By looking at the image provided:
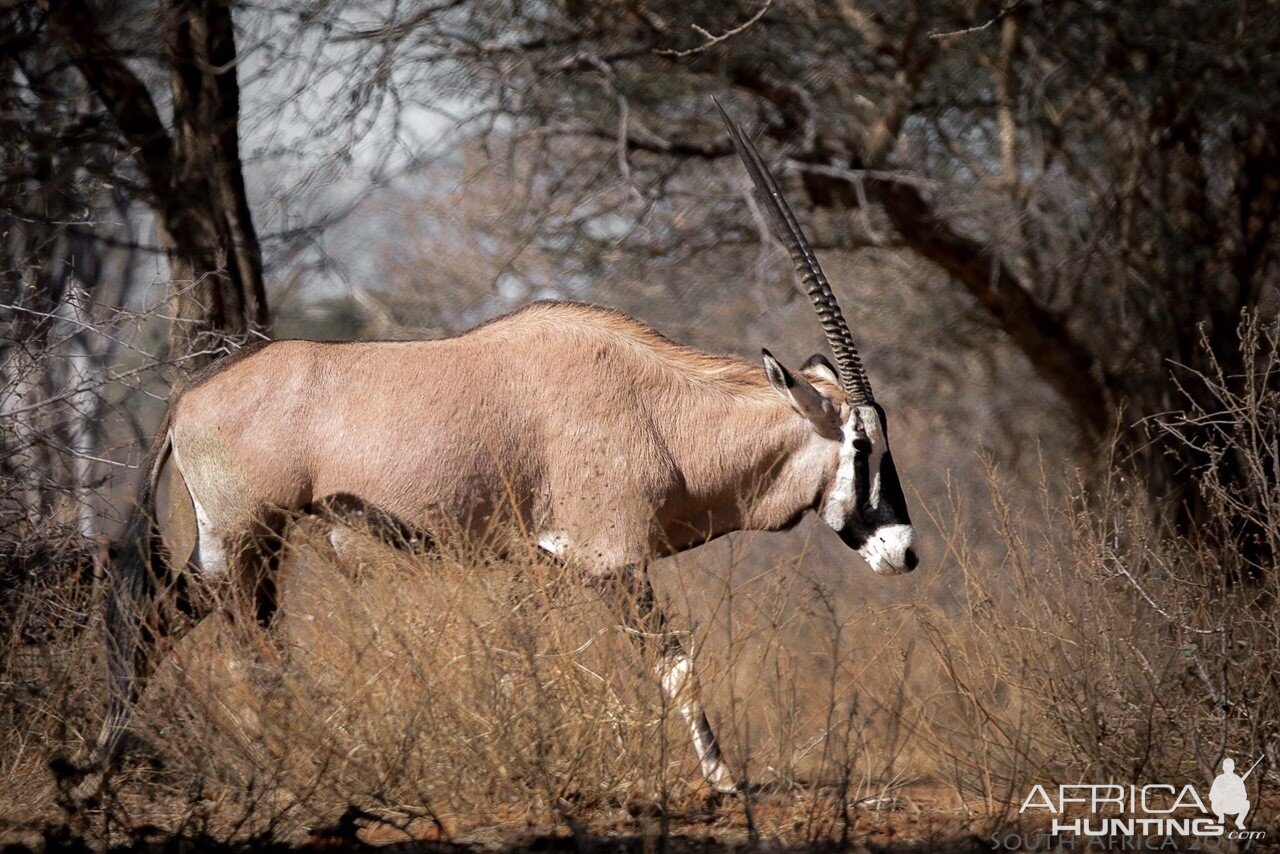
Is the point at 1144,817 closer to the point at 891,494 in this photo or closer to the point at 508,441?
the point at 891,494

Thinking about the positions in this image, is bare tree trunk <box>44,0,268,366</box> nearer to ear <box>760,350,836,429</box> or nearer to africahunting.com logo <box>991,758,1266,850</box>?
ear <box>760,350,836,429</box>

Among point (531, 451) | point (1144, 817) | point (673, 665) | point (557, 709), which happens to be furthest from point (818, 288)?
point (1144, 817)

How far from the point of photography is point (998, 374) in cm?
1217

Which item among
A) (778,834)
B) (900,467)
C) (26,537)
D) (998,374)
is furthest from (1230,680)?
(998,374)

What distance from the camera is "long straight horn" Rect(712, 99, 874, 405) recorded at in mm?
5480

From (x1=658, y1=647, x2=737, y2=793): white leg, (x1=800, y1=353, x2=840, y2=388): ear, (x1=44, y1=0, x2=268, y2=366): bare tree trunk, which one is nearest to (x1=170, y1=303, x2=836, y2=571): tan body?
(x1=800, y1=353, x2=840, y2=388): ear

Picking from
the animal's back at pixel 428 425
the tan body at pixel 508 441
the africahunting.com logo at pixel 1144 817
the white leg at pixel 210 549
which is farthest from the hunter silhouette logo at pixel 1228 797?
the white leg at pixel 210 549

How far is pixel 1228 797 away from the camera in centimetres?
423

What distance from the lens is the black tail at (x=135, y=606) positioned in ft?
14.7

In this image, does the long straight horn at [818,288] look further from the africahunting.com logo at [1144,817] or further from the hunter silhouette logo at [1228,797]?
the hunter silhouette logo at [1228,797]

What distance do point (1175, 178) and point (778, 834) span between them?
6.65m

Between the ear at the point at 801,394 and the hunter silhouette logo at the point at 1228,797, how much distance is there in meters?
1.93

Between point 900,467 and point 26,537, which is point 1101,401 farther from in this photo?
point 26,537

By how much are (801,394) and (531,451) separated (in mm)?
1060
